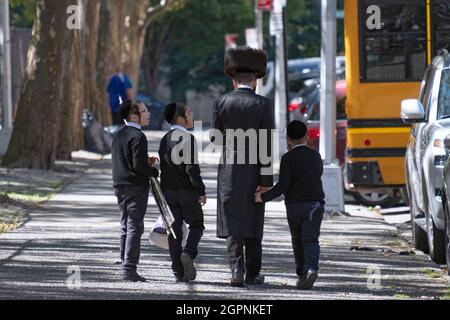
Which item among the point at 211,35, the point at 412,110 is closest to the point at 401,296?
the point at 412,110

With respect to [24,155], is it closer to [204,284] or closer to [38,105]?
[38,105]

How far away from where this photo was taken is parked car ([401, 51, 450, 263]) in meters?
13.0

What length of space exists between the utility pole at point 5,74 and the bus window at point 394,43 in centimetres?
1029

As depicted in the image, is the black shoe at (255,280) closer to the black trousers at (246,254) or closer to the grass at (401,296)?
the black trousers at (246,254)

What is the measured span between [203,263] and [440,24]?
6364 millimetres

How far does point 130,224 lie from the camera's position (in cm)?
1188

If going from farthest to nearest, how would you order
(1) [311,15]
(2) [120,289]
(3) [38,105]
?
(1) [311,15] < (3) [38,105] < (2) [120,289]

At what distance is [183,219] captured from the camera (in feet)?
38.8

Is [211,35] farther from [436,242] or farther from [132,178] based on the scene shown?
[132,178]

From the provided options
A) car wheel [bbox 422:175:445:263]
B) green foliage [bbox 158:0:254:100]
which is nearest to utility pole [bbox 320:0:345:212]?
car wheel [bbox 422:175:445:263]

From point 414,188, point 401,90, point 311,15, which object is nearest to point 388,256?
point 414,188

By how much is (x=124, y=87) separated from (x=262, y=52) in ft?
64.1

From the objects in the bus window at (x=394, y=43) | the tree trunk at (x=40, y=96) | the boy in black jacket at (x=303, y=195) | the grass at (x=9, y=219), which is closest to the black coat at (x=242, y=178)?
the boy in black jacket at (x=303, y=195)

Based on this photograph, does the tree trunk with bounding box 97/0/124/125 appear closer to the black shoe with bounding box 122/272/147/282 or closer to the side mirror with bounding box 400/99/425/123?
the side mirror with bounding box 400/99/425/123
